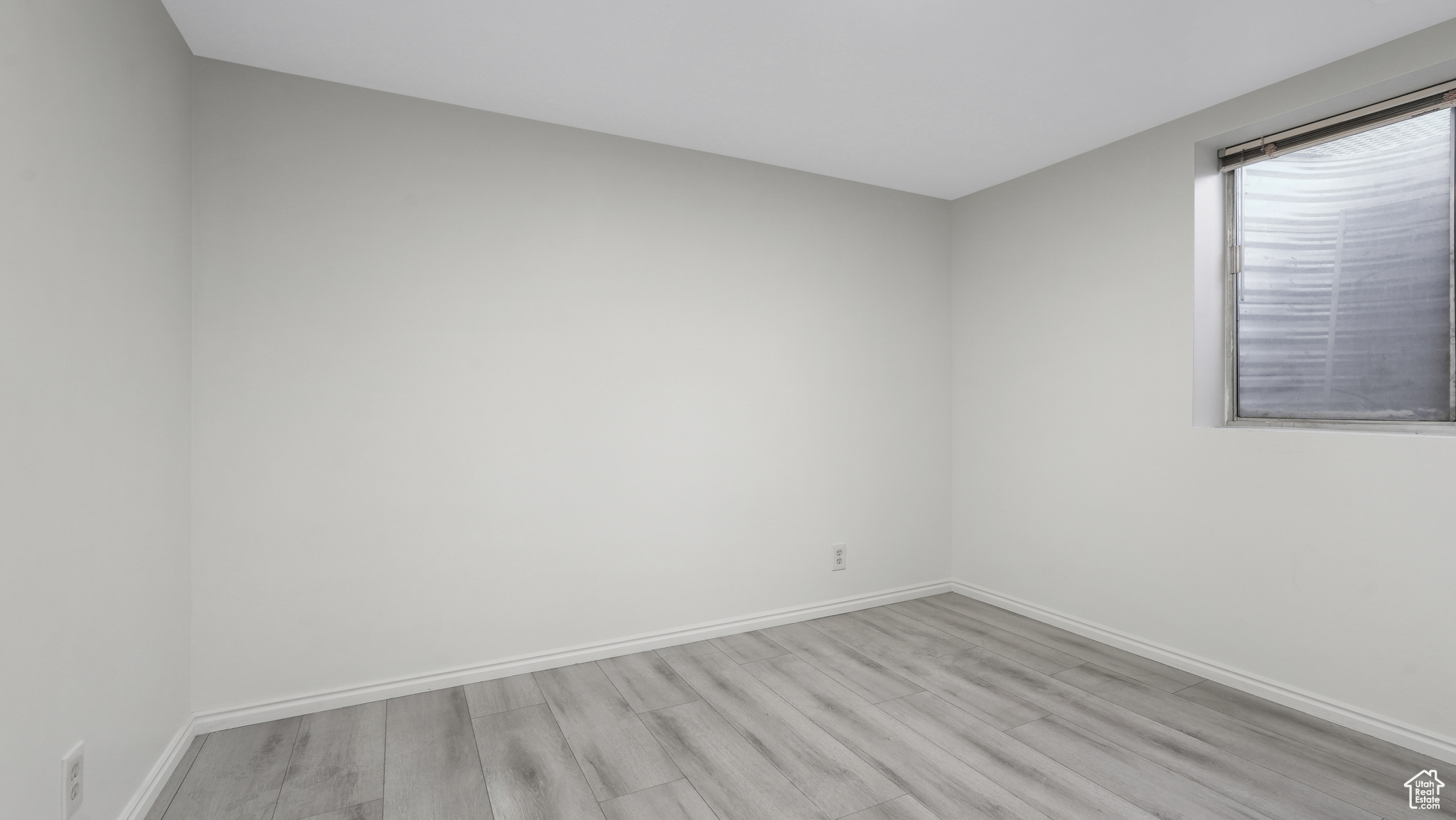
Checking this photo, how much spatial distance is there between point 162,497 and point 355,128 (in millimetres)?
1519

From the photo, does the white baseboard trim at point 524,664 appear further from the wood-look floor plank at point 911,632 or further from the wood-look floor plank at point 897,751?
the wood-look floor plank at point 897,751

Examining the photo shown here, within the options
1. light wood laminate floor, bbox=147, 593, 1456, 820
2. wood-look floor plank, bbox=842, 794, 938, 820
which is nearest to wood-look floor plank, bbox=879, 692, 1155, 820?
light wood laminate floor, bbox=147, 593, 1456, 820

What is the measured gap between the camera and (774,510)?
3.58m

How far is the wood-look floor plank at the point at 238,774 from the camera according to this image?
1.94m

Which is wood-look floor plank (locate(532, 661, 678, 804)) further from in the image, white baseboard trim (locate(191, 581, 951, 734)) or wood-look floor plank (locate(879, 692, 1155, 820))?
wood-look floor plank (locate(879, 692, 1155, 820))

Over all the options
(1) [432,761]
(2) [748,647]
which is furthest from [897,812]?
(1) [432,761]

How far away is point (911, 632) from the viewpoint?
344cm

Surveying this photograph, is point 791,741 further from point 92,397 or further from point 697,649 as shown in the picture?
point 92,397

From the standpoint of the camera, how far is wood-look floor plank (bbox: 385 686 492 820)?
1964mm

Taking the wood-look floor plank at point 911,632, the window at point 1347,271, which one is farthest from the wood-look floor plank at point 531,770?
the window at point 1347,271

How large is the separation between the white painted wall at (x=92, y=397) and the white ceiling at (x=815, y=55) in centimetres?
58

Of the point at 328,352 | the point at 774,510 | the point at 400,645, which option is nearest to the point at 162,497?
the point at 328,352

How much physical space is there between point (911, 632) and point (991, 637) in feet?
1.26

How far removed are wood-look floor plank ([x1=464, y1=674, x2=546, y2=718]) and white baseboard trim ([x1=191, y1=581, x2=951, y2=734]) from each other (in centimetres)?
4
